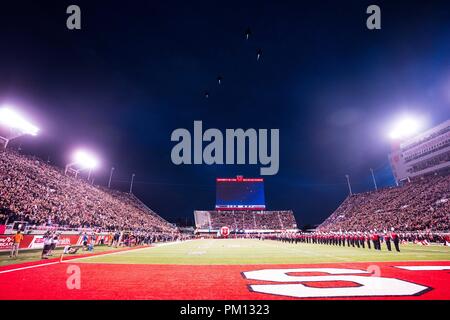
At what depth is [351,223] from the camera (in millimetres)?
49125

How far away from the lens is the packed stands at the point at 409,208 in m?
31.5

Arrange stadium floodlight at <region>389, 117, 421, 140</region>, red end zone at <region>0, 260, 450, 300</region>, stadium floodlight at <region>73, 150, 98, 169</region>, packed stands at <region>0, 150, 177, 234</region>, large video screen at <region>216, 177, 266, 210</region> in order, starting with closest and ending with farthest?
red end zone at <region>0, 260, 450, 300</region> < packed stands at <region>0, 150, 177, 234</region> < stadium floodlight at <region>73, 150, 98, 169</region> < stadium floodlight at <region>389, 117, 421, 140</region> < large video screen at <region>216, 177, 266, 210</region>

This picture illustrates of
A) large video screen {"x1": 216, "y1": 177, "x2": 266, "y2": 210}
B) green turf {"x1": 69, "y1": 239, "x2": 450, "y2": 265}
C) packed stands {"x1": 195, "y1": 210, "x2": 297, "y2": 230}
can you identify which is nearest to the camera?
green turf {"x1": 69, "y1": 239, "x2": 450, "y2": 265}

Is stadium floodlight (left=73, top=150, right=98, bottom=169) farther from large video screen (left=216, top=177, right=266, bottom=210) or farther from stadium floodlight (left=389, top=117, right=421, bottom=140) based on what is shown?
stadium floodlight (left=389, top=117, right=421, bottom=140)

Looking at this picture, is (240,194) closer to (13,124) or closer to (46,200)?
(46,200)

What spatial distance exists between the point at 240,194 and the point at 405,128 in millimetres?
41609

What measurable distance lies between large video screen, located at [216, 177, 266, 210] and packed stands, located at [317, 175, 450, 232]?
22817mm

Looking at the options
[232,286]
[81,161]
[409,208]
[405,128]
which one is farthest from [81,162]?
[405,128]

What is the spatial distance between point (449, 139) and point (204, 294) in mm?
53020

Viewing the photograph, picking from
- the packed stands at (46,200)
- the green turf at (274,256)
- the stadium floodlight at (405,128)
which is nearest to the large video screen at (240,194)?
the packed stands at (46,200)

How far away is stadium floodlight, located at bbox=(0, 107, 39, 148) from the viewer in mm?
30344

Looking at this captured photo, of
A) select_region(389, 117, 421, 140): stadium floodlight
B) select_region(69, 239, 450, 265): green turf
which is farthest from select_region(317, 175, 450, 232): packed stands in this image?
select_region(69, 239, 450, 265): green turf

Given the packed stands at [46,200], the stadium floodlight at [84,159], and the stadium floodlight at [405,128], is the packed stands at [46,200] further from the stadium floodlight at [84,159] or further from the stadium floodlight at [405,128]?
the stadium floodlight at [405,128]

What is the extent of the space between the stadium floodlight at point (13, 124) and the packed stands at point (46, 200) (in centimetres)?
257
